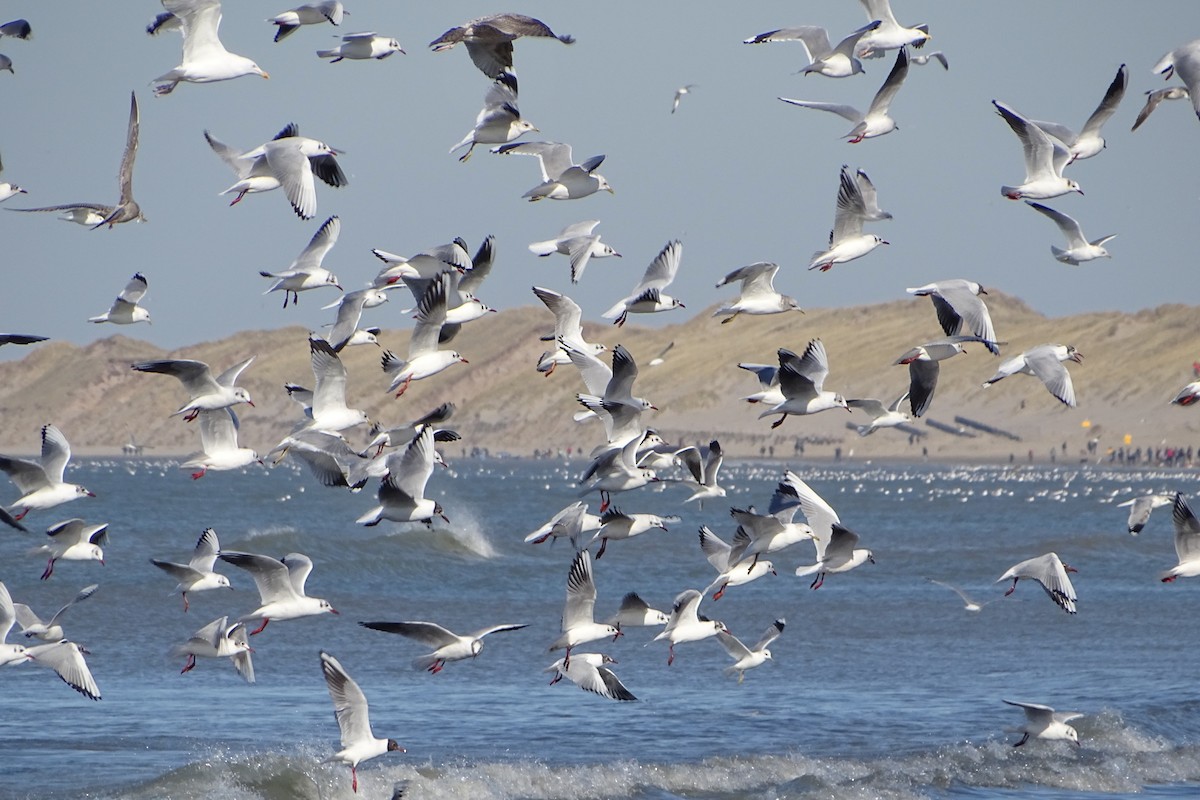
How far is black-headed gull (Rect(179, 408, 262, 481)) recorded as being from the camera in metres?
12.9

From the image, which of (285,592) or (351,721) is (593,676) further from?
(285,592)

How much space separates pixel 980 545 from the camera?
144 feet

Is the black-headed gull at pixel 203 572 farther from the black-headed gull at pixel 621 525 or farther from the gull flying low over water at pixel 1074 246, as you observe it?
the gull flying low over water at pixel 1074 246

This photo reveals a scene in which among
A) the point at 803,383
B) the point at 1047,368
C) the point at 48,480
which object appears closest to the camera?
the point at 1047,368

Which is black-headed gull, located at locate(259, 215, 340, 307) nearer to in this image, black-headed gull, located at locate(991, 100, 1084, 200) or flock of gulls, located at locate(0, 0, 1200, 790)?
flock of gulls, located at locate(0, 0, 1200, 790)

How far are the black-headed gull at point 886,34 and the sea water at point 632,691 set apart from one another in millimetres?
6490

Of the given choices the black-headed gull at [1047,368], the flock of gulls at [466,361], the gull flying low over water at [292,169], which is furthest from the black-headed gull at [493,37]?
the black-headed gull at [1047,368]

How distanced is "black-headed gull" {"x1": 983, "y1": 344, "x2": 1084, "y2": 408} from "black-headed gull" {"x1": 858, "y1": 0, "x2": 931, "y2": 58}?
2692 millimetres

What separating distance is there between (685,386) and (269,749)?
13540 cm

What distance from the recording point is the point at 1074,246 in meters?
14.6

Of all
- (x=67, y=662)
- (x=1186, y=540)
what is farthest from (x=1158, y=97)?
(x=67, y=662)

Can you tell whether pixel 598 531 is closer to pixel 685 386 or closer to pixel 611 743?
pixel 611 743

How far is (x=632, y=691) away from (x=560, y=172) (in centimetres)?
682

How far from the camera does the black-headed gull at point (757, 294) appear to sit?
1386 cm
